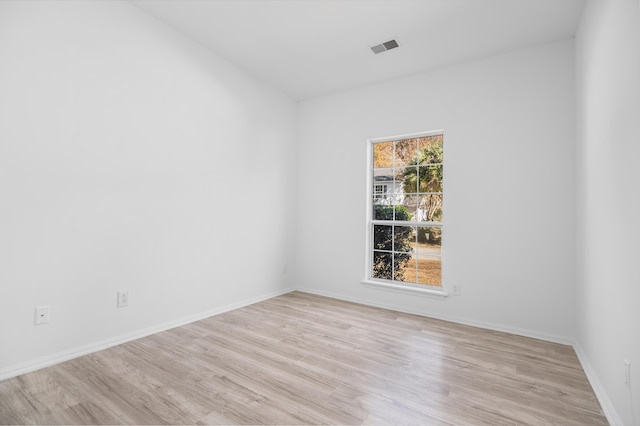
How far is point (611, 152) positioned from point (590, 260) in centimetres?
89

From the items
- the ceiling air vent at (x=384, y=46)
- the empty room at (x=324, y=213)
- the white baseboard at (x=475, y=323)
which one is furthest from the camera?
the ceiling air vent at (x=384, y=46)

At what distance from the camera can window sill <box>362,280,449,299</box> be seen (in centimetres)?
337

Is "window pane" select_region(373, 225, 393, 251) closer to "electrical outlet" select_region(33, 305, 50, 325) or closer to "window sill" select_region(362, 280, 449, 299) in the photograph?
"window sill" select_region(362, 280, 449, 299)

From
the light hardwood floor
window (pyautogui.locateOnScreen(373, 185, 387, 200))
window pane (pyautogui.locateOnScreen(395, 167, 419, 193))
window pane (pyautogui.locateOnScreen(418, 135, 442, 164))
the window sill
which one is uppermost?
window pane (pyautogui.locateOnScreen(418, 135, 442, 164))

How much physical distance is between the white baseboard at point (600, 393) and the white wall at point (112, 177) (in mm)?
3197

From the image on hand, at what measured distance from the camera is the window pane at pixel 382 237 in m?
3.92

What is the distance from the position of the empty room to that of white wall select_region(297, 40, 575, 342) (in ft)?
0.07

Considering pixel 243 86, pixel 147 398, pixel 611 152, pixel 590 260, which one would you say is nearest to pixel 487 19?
pixel 611 152

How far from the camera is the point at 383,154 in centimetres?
400

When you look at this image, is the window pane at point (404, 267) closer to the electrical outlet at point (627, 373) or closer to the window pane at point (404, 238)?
the window pane at point (404, 238)

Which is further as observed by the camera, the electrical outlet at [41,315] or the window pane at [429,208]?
the window pane at [429,208]

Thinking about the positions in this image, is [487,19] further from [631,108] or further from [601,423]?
[601,423]

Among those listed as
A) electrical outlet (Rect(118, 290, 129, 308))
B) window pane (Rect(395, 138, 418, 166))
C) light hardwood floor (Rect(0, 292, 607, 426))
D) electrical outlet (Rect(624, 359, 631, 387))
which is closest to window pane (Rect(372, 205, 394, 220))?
window pane (Rect(395, 138, 418, 166))

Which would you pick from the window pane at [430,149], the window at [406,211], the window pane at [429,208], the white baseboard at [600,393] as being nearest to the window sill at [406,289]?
the window at [406,211]
